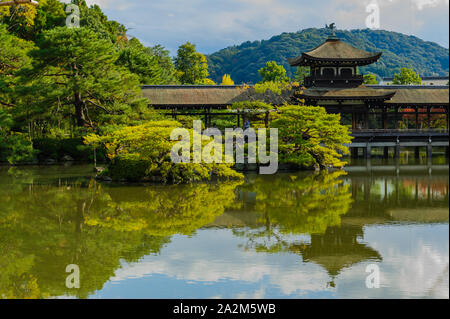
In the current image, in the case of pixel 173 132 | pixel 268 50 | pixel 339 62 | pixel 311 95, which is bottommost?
pixel 173 132

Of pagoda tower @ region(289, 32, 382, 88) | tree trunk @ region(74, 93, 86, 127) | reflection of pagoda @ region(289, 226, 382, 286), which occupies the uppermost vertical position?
pagoda tower @ region(289, 32, 382, 88)

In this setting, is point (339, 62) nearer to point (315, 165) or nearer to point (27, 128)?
point (315, 165)

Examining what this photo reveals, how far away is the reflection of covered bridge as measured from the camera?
3135cm

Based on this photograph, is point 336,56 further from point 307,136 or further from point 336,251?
point 336,251

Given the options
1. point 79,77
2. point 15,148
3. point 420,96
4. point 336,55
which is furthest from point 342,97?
point 15,148

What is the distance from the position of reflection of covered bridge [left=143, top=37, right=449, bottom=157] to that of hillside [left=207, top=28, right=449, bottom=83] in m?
60.8

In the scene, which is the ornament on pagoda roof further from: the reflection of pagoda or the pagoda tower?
the reflection of pagoda

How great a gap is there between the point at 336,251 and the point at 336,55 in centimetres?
2538

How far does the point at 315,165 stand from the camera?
24.8 meters

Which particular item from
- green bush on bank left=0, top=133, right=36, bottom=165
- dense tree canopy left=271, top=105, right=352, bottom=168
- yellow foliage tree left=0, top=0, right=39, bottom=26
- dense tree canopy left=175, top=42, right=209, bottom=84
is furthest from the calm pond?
dense tree canopy left=175, top=42, right=209, bottom=84

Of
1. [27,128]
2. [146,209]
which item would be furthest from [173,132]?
[27,128]

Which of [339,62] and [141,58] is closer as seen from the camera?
[339,62]

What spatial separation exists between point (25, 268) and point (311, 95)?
24458 millimetres

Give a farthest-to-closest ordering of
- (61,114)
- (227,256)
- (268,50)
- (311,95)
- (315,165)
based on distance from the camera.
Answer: (268,50)
(311,95)
(61,114)
(315,165)
(227,256)
